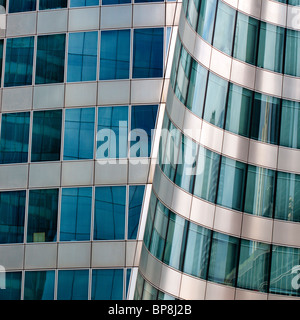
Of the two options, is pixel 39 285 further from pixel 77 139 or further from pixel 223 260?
pixel 223 260

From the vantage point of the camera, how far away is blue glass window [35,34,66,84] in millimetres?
30938

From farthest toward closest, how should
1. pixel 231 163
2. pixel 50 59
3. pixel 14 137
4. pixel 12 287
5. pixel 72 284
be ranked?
pixel 50 59, pixel 14 137, pixel 12 287, pixel 72 284, pixel 231 163

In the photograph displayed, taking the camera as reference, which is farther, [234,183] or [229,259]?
[234,183]

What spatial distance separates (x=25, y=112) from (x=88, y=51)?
4175 millimetres

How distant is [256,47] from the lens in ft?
84.5

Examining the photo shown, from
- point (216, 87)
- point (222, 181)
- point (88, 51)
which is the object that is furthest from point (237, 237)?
point (88, 51)

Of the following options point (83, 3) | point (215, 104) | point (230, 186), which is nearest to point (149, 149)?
point (215, 104)

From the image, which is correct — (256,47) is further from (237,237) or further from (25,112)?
(25,112)

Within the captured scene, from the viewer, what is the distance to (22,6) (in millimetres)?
31875

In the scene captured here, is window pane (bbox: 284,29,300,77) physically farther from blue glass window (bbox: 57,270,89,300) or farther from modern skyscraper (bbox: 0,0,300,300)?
blue glass window (bbox: 57,270,89,300)

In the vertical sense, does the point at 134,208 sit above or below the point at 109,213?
above

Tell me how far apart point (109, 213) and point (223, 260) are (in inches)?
269
